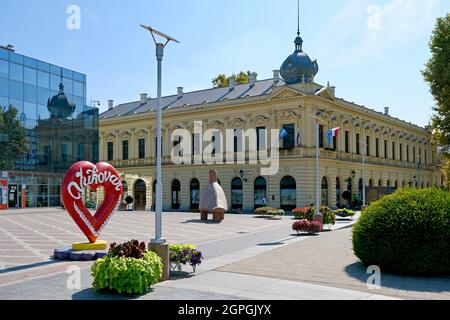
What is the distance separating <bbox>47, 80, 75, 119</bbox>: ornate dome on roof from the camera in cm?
5234

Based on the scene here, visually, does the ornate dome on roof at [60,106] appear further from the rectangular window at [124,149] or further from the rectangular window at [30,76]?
the rectangular window at [124,149]

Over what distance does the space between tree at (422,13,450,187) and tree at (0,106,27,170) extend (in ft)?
125

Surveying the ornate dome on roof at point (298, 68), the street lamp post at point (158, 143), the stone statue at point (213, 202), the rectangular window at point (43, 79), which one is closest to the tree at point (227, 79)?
the ornate dome on roof at point (298, 68)

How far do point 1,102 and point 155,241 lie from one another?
134 ft

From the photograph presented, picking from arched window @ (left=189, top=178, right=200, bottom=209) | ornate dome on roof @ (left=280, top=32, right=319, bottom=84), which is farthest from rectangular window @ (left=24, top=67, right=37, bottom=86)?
ornate dome on roof @ (left=280, top=32, right=319, bottom=84)

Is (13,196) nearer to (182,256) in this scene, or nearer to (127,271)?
(182,256)

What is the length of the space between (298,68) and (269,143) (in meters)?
8.70

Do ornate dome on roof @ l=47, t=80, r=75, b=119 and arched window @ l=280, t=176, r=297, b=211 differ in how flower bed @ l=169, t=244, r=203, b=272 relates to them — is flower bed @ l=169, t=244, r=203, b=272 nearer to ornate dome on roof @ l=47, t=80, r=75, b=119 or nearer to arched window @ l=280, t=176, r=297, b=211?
arched window @ l=280, t=176, r=297, b=211

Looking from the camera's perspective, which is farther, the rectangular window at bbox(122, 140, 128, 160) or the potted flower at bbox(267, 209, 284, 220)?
the rectangular window at bbox(122, 140, 128, 160)

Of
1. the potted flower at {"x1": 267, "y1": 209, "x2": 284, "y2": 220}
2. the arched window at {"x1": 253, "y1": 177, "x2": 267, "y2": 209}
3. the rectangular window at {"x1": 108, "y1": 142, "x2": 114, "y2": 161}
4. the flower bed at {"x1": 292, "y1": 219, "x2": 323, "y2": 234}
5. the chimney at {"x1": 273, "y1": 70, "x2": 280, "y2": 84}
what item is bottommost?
the potted flower at {"x1": 267, "y1": 209, "x2": 284, "y2": 220}

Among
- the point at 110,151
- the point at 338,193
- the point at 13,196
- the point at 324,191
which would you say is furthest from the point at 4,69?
the point at 338,193

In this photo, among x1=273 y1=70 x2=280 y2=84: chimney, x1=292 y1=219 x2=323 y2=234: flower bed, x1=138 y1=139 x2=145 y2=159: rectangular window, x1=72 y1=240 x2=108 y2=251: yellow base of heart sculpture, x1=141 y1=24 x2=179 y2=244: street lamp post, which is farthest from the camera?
x1=138 y1=139 x2=145 y2=159: rectangular window

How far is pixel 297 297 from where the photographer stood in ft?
34.4

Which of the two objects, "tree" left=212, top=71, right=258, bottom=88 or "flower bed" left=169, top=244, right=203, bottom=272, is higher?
"tree" left=212, top=71, right=258, bottom=88
